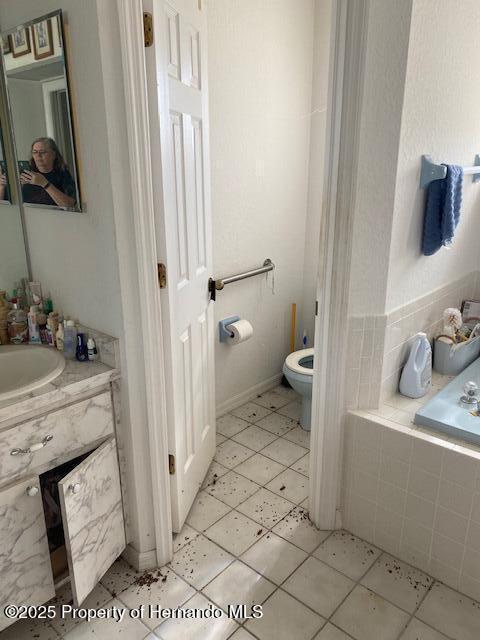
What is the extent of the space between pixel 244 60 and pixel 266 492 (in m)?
2.20

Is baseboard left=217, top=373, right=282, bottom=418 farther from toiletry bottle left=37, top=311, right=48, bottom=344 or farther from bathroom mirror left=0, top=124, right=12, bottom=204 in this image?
bathroom mirror left=0, top=124, right=12, bottom=204

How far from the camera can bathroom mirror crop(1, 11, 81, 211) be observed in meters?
1.53

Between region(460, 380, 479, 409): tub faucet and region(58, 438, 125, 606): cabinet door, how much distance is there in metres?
1.39

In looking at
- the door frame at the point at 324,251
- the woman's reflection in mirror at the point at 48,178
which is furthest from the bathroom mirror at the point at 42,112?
the door frame at the point at 324,251

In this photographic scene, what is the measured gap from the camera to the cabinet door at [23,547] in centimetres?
143

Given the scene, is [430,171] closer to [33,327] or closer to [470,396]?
[470,396]

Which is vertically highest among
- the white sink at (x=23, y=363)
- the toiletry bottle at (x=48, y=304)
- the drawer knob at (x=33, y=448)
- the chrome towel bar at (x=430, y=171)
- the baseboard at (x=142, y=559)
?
the chrome towel bar at (x=430, y=171)

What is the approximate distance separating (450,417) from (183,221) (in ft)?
4.18

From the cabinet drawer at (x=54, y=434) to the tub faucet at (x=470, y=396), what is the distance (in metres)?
1.40

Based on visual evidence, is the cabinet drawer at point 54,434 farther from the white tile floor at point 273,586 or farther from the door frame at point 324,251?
the white tile floor at point 273,586

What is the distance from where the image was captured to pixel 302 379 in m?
2.73

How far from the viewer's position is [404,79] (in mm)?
1688

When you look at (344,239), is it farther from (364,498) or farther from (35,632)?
(35,632)

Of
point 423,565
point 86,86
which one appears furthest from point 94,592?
point 86,86
